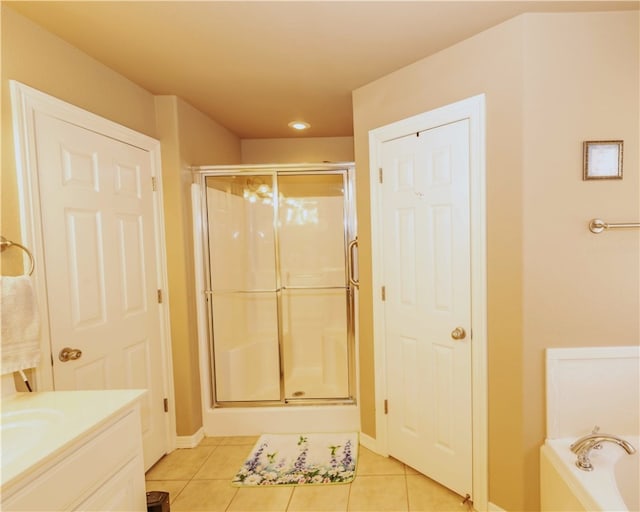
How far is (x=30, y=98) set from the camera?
1.58 m

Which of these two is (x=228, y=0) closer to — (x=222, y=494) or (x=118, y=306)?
(x=118, y=306)

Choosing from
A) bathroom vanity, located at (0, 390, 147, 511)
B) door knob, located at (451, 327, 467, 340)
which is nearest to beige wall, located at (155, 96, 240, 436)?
bathroom vanity, located at (0, 390, 147, 511)

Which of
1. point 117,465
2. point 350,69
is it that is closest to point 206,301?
point 117,465

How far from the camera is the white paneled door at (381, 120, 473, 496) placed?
1921 millimetres

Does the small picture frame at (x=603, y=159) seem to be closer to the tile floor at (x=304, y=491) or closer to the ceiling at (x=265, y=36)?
the ceiling at (x=265, y=36)

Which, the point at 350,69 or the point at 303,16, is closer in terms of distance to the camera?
the point at 303,16

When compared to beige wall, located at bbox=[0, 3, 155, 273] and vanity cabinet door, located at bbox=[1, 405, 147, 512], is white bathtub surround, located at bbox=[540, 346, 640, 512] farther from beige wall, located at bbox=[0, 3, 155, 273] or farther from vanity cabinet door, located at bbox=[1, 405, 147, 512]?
beige wall, located at bbox=[0, 3, 155, 273]

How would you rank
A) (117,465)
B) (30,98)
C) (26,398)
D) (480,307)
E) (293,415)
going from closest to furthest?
1. (117,465)
2. (26,398)
3. (30,98)
4. (480,307)
5. (293,415)

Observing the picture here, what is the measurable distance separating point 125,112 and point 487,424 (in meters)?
2.67

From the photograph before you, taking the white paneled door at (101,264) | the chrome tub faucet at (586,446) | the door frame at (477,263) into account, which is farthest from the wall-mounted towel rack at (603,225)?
the white paneled door at (101,264)

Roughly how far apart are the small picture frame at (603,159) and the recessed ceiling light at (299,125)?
2.20 metres

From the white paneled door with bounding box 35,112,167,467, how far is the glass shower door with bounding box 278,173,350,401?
1.25m

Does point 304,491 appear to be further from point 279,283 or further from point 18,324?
point 18,324

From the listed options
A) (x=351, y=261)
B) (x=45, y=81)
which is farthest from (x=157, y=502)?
(x=45, y=81)
